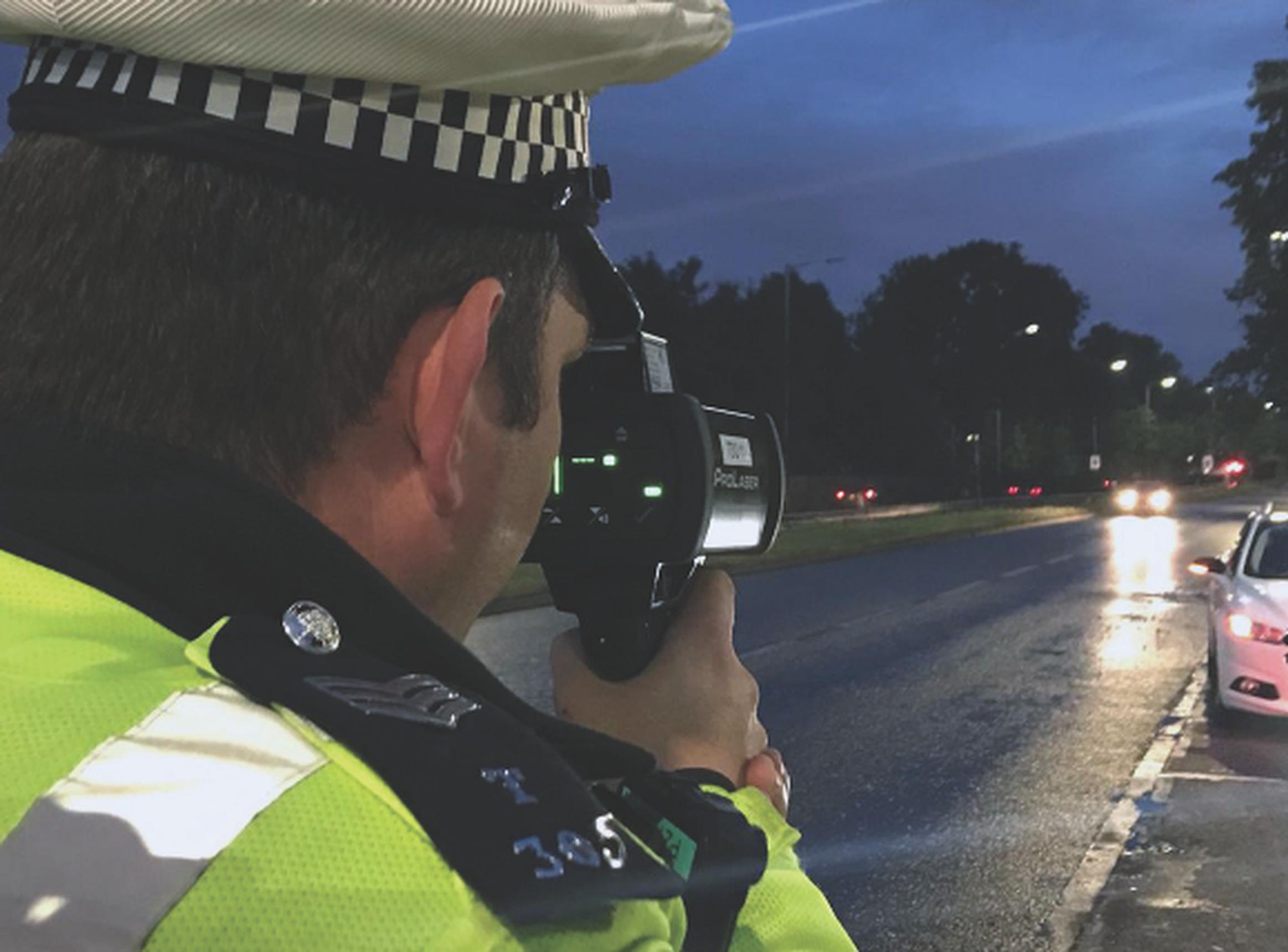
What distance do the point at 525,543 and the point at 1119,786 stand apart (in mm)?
7159

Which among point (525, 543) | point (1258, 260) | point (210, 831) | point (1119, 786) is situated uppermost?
point (1258, 260)

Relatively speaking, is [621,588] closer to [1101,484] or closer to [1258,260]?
[1258,260]

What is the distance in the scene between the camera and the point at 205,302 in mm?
1017

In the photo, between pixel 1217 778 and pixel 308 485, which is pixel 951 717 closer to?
pixel 1217 778

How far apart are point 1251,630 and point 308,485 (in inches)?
352

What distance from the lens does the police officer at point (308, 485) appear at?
0.75 metres

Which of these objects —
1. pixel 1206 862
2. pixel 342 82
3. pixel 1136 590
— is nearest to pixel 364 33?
pixel 342 82

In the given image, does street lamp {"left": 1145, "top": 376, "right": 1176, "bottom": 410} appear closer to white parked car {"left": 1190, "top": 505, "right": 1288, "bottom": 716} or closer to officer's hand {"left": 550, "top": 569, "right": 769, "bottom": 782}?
white parked car {"left": 1190, "top": 505, "right": 1288, "bottom": 716}

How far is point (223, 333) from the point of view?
1.01 metres

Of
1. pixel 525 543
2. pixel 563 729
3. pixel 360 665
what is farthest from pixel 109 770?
pixel 525 543

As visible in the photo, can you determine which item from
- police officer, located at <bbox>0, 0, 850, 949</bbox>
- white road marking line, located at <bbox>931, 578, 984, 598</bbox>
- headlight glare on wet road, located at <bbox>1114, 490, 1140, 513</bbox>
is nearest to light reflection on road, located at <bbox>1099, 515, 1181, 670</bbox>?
white road marking line, located at <bbox>931, 578, 984, 598</bbox>

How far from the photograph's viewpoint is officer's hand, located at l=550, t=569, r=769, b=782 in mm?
1463

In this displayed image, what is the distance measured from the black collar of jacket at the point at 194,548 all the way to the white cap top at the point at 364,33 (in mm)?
258

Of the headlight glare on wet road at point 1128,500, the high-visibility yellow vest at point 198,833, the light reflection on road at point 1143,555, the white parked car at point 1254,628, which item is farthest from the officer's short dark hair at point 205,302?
the headlight glare on wet road at point 1128,500
